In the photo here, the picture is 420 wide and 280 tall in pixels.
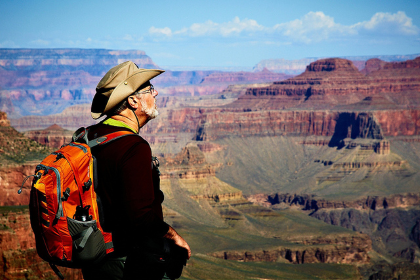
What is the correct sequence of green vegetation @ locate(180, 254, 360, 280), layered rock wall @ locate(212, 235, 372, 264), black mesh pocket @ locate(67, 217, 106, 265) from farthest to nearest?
layered rock wall @ locate(212, 235, 372, 264) → green vegetation @ locate(180, 254, 360, 280) → black mesh pocket @ locate(67, 217, 106, 265)

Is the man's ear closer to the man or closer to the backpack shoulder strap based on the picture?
the man

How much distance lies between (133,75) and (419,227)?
162 meters

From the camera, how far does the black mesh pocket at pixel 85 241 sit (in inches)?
284

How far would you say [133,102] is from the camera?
27.1ft

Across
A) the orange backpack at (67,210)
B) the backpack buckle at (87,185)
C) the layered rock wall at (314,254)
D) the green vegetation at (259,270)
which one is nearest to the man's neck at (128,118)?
the orange backpack at (67,210)

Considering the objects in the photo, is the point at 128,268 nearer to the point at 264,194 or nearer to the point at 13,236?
the point at 13,236

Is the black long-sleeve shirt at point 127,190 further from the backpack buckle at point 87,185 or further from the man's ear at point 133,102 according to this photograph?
the man's ear at point 133,102

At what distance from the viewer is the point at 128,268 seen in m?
7.67

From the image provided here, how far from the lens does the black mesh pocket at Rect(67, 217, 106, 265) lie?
7.21 m

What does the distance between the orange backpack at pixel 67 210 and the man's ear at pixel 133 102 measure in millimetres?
1005

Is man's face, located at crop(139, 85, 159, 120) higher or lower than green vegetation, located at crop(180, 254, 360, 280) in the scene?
higher

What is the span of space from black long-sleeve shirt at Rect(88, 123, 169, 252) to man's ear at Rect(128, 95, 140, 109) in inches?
26.4

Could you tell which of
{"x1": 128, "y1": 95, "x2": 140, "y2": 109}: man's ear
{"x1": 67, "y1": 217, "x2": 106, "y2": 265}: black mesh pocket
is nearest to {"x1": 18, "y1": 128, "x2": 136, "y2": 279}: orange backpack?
{"x1": 67, "y1": 217, "x2": 106, "y2": 265}: black mesh pocket

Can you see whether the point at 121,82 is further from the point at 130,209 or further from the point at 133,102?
the point at 130,209
